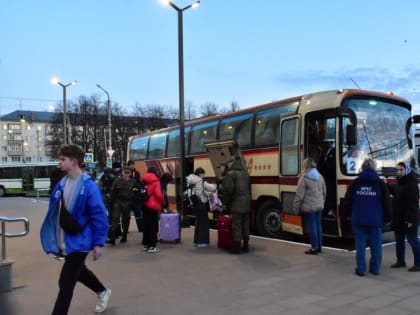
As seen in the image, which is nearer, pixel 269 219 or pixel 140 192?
pixel 140 192

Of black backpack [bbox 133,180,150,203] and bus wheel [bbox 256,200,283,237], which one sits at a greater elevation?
black backpack [bbox 133,180,150,203]

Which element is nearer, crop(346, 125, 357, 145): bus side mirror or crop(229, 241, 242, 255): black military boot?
crop(229, 241, 242, 255): black military boot

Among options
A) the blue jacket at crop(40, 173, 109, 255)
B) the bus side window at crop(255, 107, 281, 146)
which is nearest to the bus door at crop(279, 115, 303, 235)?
the bus side window at crop(255, 107, 281, 146)

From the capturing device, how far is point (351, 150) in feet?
30.1

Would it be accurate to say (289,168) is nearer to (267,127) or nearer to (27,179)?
(267,127)

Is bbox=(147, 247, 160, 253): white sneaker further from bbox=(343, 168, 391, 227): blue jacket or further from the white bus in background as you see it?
the white bus in background

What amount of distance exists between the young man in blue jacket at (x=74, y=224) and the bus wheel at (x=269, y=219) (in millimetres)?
6719

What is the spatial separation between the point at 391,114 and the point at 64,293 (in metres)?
8.27

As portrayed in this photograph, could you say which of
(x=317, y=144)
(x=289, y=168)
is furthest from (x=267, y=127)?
(x=317, y=144)

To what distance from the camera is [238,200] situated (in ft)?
28.1

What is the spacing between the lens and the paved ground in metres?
5.23

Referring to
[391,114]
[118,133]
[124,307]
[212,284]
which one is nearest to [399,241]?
[212,284]

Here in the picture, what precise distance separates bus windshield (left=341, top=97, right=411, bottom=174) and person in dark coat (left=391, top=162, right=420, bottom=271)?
6.60ft

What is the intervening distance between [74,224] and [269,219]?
7.11m
